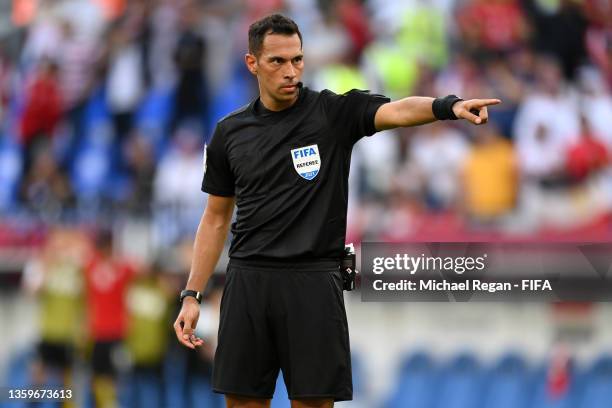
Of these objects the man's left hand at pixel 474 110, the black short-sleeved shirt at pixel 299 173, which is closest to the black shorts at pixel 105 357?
the black short-sleeved shirt at pixel 299 173

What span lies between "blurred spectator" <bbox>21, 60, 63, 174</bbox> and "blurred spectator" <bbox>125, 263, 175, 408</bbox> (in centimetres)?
245

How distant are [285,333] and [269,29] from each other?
3.93 feet

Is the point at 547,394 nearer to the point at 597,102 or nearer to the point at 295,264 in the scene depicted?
the point at 597,102

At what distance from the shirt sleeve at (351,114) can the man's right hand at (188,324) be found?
94 centimetres

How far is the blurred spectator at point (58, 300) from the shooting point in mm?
8977

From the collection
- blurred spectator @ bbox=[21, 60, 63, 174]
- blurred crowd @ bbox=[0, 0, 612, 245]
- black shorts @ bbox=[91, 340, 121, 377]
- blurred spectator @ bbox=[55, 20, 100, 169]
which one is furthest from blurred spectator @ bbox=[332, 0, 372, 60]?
black shorts @ bbox=[91, 340, 121, 377]

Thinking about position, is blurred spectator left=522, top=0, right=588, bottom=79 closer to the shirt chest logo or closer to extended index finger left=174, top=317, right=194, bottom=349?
the shirt chest logo

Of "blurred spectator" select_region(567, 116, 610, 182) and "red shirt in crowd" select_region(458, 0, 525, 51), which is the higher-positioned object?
"red shirt in crowd" select_region(458, 0, 525, 51)

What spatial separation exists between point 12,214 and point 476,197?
4.12m

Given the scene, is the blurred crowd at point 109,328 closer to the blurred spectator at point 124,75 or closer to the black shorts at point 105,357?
the black shorts at point 105,357

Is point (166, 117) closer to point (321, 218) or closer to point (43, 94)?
point (43, 94)

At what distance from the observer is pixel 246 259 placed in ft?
15.5

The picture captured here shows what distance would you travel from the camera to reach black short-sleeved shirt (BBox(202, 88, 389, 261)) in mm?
4621

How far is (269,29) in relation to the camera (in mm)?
4668
